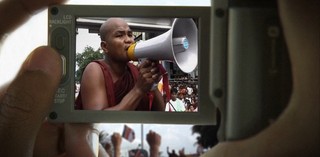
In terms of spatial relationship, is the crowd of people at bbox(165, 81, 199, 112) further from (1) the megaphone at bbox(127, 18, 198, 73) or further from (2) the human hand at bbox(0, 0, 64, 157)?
(2) the human hand at bbox(0, 0, 64, 157)

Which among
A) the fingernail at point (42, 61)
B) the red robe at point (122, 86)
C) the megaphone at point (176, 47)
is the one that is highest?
the megaphone at point (176, 47)

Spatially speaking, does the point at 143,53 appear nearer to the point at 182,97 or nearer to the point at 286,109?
the point at 182,97

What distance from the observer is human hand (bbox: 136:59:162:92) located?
1.66 ft

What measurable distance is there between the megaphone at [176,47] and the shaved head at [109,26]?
1.3 inches

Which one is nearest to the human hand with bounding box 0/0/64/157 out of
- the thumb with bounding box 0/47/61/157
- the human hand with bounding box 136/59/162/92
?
the thumb with bounding box 0/47/61/157

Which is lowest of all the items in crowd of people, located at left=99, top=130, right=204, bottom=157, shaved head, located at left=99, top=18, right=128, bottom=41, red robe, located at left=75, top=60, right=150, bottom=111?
crowd of people, located at left=99, top=130, right=204, bottom=157

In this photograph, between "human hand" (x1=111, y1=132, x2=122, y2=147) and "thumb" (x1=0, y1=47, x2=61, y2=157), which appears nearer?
"thumb" (x1=0, y1=47, x2=61, y2=157)

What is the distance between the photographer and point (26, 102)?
451 millimetres

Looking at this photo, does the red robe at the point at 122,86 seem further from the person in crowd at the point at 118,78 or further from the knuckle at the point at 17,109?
the knuckle at the point at 17,109

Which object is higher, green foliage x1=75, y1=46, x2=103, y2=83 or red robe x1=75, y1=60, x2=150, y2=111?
green foliage x1=75, y1=46, x2=103, y2=83

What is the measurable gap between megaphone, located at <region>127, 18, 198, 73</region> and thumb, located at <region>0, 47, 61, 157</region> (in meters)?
0.11

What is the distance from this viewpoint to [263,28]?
0.43 meters

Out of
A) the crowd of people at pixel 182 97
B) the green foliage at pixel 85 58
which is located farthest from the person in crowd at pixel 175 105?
the green foliage at pixel 85 58

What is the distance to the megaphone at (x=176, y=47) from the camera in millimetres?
503
